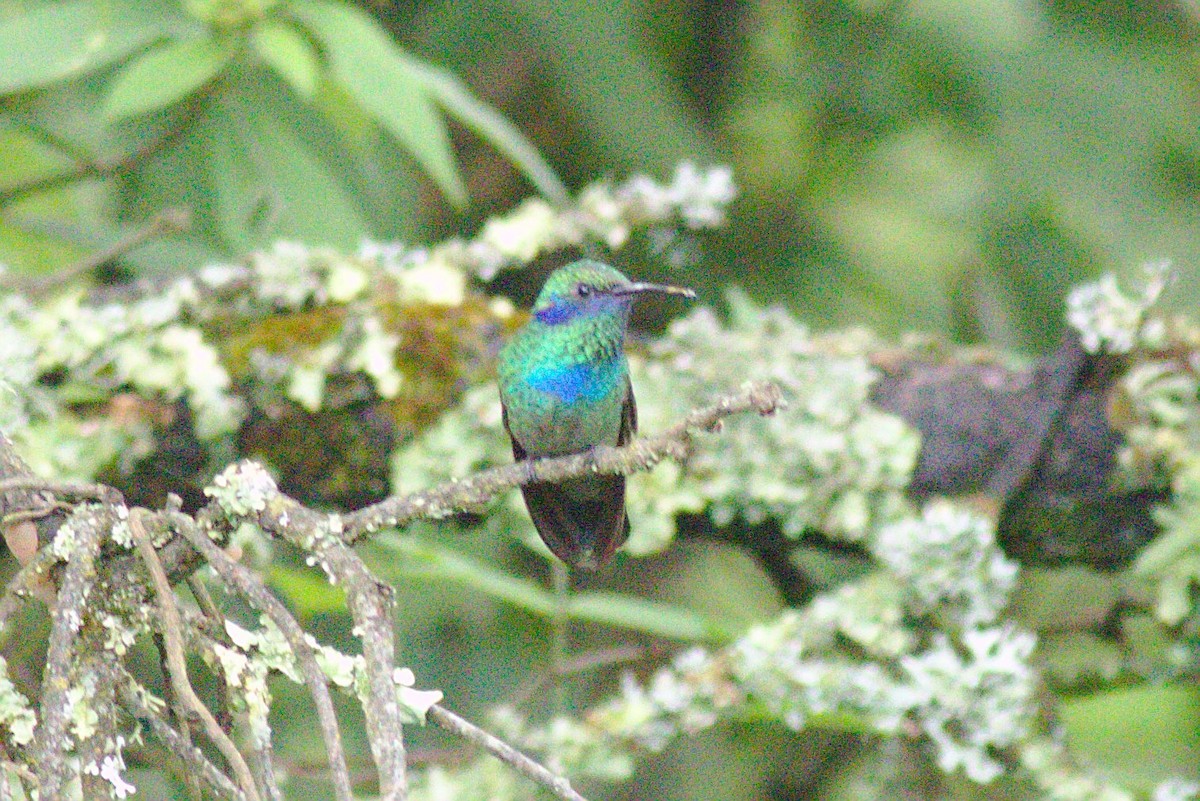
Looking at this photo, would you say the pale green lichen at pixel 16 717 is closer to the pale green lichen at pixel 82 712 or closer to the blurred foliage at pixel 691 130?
the pale green lichen at pixel 82 712

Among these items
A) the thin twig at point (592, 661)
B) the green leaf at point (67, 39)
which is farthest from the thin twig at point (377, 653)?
the thin twig at point (592, 661)

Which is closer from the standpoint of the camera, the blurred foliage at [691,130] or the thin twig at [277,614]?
the thin twig at [277,614]

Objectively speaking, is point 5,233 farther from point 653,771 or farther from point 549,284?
point 653,771

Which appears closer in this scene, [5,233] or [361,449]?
[361,449]

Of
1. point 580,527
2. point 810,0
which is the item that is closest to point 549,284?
point 580,527

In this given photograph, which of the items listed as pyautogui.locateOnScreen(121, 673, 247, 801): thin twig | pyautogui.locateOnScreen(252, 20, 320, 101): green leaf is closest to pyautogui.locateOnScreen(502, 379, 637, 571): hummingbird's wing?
pyautogui.locateOnScreen(252, 20, 320, 101): green leaf

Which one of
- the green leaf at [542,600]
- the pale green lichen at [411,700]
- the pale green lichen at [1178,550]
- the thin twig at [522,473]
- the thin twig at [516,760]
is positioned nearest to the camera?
the thin twig at [516,760]
